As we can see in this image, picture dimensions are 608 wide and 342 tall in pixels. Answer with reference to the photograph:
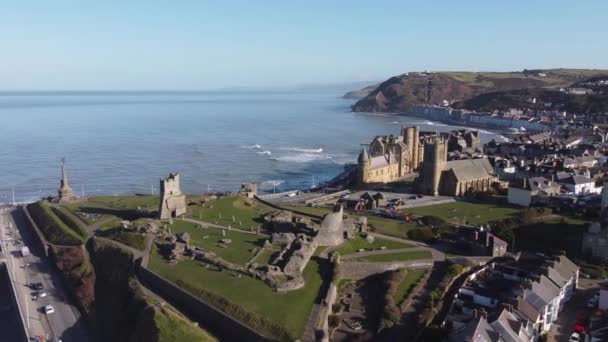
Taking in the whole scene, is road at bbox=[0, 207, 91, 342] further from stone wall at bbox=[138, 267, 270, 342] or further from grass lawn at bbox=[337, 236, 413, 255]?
grass lawn at bbox=[337, 236, 413, 255]

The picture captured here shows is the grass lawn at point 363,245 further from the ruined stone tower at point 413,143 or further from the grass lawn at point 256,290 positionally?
the ruined stone tower at point 413,143

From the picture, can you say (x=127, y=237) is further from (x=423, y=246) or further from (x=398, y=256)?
(x=423, y=246)

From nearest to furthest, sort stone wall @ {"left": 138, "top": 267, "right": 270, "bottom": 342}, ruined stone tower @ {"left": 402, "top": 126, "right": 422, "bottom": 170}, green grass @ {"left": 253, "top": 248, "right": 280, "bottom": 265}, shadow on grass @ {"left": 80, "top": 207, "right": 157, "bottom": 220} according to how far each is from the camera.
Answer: stone wall @ {"left": 138, "top": 267, "right": 270, "bottom": 342}, green grass @ {"left": 253, "top": 248, "right": 280, "bottom": 265}, shadow on grass @ {"left": 80, "top": 207, "right": 157, "bottom": 220}, ruined stone tower @ {"left": 402, "top": 126, "right": 422, "bottom": 170}

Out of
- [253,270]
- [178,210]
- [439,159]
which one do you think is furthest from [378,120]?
[253,270]

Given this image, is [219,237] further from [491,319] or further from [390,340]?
[491,319]

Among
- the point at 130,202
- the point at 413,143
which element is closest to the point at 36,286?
the point at 130,202

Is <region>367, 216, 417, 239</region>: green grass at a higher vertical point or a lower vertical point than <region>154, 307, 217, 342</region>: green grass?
higher

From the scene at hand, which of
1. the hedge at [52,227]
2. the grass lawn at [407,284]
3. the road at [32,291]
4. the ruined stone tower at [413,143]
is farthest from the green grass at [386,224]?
the ruined stone tower at [413,143]

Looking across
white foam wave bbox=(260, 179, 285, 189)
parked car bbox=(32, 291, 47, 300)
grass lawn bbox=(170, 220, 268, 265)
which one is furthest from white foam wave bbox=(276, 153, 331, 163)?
parked car bbox=(32, 291, 47, 300)
